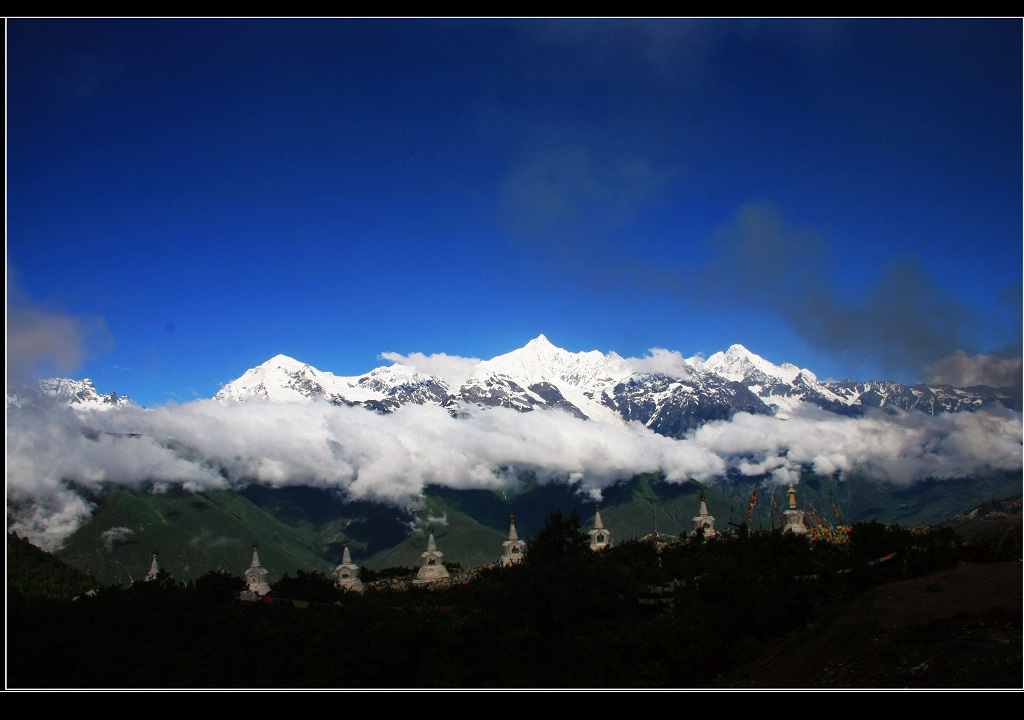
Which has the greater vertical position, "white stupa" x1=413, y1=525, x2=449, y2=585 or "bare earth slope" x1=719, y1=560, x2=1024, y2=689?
"white stupa" x1=413, y1=525, x2=449, y2=585

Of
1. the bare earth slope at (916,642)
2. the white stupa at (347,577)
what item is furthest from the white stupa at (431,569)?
the bare earth slope at (916,642)

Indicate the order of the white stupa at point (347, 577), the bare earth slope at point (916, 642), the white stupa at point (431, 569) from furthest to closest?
the white stupa at point (431, 569) < the white stupa at point (347, 577) < the bare earth slope at point (916, 642)

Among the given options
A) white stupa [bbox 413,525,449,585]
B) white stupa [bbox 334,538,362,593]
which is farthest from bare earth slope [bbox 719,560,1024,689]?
white stupa [bbox 334,538,362,593]

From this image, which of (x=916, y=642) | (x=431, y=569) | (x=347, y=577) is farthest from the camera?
(x=431, y=569)

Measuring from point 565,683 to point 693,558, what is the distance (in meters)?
20.6

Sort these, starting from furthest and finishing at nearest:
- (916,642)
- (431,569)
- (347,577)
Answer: (431,569), (347,577), (916,642)

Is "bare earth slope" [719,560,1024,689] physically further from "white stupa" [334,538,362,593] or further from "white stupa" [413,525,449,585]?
"white stupa" [334,538,362,593]

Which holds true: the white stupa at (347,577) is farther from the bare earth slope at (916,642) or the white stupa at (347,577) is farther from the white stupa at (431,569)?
the bare earth slope at (916,642)

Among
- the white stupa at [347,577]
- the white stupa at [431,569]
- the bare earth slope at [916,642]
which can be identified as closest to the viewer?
the bare earth slope at [916,642]

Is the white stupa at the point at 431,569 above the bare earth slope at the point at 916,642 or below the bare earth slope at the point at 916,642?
above

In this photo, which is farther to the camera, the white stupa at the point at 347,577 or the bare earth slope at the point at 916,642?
the white stupa at the point at 347,577

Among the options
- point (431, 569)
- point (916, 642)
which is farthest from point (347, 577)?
point (916, 642)

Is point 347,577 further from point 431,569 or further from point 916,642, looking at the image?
point 916,642

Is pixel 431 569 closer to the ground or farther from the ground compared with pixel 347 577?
farther from the ground
